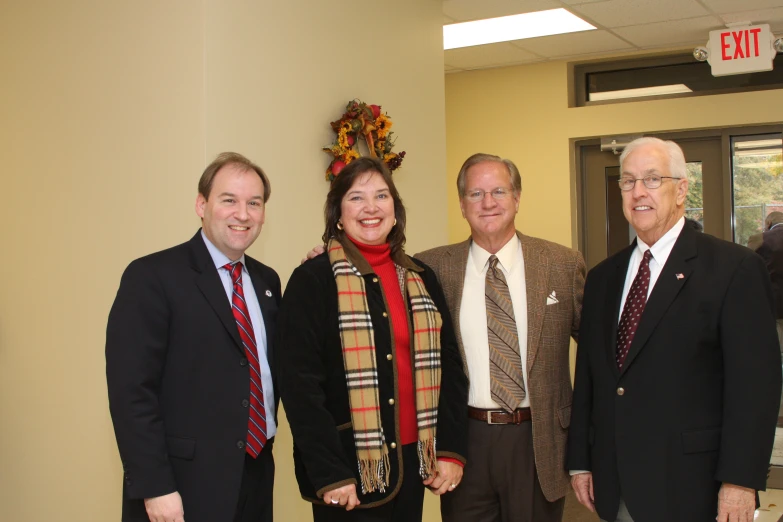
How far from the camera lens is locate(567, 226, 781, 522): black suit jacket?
84.4 inches

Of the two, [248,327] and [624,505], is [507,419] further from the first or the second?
[248,327]

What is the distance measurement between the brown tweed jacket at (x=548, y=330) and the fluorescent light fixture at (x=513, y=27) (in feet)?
9.08

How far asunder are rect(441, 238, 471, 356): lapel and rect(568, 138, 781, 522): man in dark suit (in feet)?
1.49

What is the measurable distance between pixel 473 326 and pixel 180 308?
985 mm

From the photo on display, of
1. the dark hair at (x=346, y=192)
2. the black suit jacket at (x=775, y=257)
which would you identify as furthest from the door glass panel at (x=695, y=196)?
the dark hair at (x=346, y=192)

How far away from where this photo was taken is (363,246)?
2.43 m

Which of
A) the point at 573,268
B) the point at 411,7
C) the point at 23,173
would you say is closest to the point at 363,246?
the point at 573,268

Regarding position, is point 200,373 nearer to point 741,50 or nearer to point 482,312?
point 482,312

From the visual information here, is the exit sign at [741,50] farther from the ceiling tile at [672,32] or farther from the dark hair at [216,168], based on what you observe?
the dark hair at [216,168]

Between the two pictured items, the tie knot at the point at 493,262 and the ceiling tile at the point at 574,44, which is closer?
the tie knot at the point at 493,262

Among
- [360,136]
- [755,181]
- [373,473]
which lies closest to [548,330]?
[373,473]

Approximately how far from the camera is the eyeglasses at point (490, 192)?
2.69m

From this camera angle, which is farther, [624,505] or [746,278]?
[624,505]

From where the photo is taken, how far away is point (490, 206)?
8.77 feet
